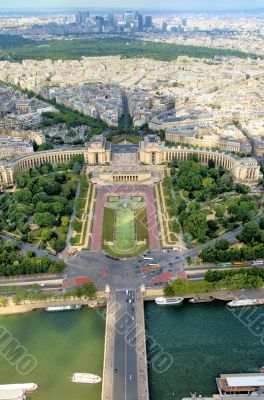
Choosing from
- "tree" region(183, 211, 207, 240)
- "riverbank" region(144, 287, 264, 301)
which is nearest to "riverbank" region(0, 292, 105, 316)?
"riverbank" region(144, 287, 264, 301)

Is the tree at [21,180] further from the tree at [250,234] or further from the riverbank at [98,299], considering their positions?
the tree at [250,234]

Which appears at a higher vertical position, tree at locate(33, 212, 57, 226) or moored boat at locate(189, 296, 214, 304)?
tree at locate(33, 212, 57, 226)

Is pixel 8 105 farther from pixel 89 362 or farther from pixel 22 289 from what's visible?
pixel 89 362

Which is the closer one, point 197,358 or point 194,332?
point 197,358

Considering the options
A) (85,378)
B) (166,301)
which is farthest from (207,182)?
A: (85,378)

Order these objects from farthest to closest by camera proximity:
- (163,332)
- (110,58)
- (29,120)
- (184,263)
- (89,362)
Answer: (110,58) < (29,120) < (184,263) < (163,332) < (89,362)

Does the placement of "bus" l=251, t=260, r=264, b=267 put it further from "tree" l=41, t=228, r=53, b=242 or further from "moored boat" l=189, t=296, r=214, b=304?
"tree" l=41, t=228, r=53, b=242

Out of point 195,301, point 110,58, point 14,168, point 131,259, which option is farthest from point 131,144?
point 110,58
